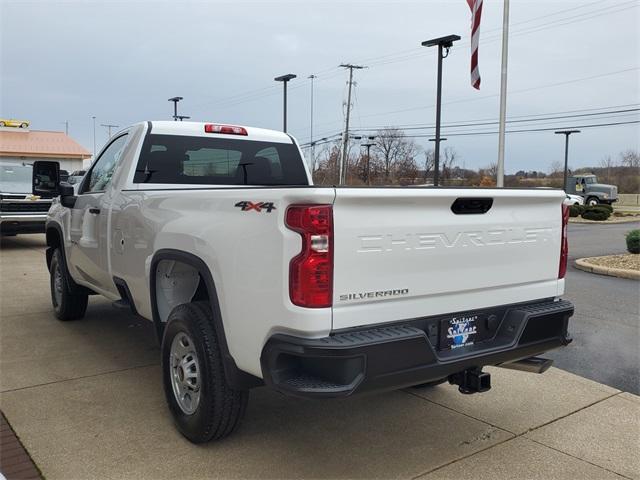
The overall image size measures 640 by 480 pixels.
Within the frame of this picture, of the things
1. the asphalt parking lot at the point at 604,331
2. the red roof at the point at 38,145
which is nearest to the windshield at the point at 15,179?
the asphalt parking lot at the point at 604,331

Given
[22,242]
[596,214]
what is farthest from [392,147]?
[22,242]

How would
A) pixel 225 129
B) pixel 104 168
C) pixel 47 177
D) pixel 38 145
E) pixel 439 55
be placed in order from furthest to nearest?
pixel 38 145 → pixel 439 55 → pixel 47 177 → pixel 104 168 → pixel 225 129

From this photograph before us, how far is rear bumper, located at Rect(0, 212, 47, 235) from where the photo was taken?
13227 millimetres

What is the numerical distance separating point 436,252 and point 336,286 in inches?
26.1

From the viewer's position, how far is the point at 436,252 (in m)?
3.20

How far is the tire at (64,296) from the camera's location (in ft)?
21.4

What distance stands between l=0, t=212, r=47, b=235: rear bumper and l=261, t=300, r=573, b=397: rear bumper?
12172mm

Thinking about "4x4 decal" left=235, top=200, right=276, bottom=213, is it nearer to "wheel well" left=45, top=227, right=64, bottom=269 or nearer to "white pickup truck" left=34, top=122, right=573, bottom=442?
"white pickup truck" left=34, top=122, right=573, bottom=442

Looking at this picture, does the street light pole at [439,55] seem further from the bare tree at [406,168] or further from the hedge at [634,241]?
the bare tree at [406,168]

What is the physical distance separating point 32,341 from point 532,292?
4734 millimetres

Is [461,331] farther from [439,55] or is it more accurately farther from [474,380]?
[439,55]

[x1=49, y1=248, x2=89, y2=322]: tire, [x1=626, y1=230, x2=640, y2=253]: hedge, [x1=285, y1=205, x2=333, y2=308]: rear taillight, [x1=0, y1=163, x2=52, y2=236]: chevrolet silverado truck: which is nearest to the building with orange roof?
[x1=0, y1=163, x2=52, y2=236]: chevrolet silverado truck

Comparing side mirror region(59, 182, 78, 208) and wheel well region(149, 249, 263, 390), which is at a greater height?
side mirror region(59, 182, 78, 208)

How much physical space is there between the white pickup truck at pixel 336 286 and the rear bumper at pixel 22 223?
32.7 ft
